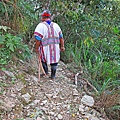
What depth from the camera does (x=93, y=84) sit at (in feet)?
11.8

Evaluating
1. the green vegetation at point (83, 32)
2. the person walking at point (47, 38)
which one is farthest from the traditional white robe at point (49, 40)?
the green vegetation at point (83, 32)

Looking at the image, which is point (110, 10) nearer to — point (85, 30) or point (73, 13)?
point (85, 30)

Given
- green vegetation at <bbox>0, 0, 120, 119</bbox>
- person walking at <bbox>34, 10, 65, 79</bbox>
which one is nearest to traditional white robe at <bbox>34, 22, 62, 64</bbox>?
person walking at <bbox>34, 10, 65, 79</bbox>

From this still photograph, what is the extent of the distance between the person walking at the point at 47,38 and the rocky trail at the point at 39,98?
436mm

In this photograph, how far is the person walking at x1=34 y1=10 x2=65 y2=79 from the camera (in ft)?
9.66

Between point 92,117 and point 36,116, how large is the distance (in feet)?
2.63

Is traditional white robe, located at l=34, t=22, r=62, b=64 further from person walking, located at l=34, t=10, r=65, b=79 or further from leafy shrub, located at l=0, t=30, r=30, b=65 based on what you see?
leafy shrub, located at l=0, t=30, r=30, b=65

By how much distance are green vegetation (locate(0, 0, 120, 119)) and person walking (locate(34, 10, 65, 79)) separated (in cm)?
33

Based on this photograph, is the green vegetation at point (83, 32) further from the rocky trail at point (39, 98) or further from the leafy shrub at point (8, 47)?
the rocky trail at point (39, 98)

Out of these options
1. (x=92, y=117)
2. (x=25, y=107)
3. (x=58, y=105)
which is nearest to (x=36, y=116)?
(x=25, y=107)

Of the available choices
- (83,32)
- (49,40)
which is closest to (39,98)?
(49,40)

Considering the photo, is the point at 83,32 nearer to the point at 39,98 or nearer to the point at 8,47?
the point at 8,47

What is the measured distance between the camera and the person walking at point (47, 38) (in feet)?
9.66

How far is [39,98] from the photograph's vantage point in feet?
9.04
